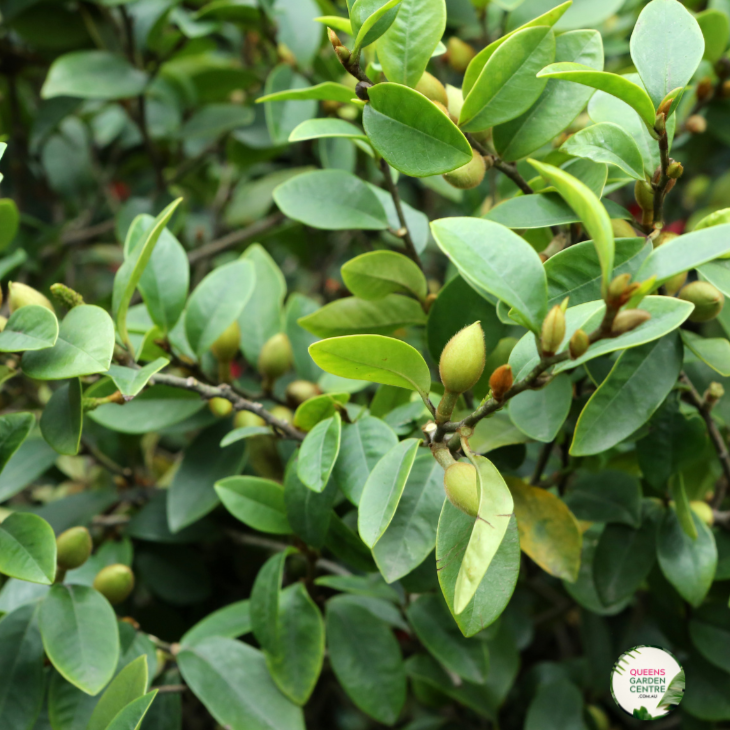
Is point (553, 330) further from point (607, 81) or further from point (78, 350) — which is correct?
point (78, 350)

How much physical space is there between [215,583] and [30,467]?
1.19 ft

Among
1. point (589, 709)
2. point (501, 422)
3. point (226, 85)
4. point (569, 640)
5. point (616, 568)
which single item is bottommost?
point (569, 640)

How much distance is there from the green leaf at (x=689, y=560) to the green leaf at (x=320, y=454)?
36 centimetres

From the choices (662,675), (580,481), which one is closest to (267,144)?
(580,481)

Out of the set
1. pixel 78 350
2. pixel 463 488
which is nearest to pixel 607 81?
pixel 463 488

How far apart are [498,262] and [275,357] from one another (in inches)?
15.8

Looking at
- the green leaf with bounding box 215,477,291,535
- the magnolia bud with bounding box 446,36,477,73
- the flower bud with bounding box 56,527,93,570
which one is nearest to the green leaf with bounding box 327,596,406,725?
the green leaf with bounding box 215,477,291,535

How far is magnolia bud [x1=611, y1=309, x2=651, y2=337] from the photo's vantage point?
401mm

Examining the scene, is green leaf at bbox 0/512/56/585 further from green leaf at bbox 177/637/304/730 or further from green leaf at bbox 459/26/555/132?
green leaf at bbox 459/26/555/132

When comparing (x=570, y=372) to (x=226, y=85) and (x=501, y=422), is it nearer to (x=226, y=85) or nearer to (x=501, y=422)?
(x=501, y=422)

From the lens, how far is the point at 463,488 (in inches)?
17.5

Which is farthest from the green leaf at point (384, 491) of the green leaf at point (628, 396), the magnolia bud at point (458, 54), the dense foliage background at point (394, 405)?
the magnolia bud at point (458, 54)

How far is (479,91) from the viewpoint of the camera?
20.2 inches

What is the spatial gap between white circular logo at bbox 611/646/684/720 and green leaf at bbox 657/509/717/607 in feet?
0.24
